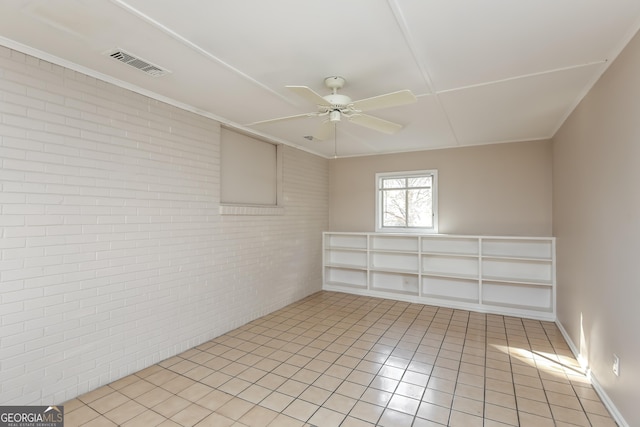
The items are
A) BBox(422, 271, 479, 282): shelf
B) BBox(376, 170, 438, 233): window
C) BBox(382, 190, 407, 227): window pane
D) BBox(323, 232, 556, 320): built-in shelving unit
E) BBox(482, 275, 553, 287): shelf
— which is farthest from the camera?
BBox(382, 190, 407, 227): window pane

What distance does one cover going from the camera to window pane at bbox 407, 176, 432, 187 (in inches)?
211

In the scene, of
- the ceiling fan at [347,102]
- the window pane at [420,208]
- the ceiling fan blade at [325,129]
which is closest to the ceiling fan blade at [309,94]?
the ceiling fan at [347,102]

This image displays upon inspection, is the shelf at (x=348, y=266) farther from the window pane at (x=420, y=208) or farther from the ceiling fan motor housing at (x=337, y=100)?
the ceiling fan motor housing at (x=337, y=100)

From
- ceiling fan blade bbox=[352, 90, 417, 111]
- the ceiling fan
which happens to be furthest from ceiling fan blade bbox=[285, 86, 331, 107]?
ceiling fan blade bbox=[352, 90, 417, 111]

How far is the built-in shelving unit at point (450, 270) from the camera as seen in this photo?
14.8ft

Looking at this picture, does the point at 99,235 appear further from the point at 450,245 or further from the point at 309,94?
the point at 450,245

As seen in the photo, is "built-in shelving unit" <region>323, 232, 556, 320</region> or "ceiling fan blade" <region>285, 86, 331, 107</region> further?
"built-in shelving unit" <region>323, 232, 556, 320</region>

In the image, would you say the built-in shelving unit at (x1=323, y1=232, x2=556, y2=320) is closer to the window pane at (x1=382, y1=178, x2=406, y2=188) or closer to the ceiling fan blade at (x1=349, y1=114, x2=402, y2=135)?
the window pane at (x1=382, y1=178, x2=406, y2=188)

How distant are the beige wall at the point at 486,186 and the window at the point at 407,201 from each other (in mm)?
103

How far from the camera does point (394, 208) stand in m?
5.64

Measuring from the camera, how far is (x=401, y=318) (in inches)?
172

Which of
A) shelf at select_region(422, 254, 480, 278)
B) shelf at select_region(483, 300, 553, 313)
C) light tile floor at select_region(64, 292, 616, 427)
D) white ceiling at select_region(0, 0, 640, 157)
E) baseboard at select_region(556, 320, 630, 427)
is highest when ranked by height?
white ceiling at select_region(0, 0, 640, 157)

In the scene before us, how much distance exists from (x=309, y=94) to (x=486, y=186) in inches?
151

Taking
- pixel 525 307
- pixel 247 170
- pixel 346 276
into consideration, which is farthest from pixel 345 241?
pixel 525 307
